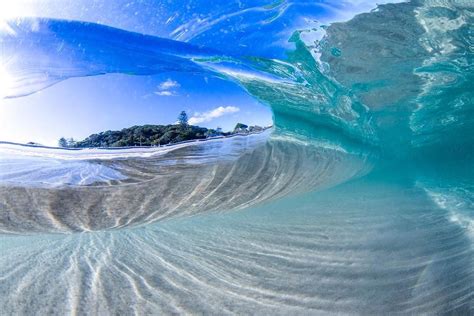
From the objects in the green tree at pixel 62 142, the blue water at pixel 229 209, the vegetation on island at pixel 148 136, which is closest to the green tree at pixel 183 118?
the vegetation on island at pixel 148 136

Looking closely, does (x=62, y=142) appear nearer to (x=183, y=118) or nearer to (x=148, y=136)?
(x=148, y=136)

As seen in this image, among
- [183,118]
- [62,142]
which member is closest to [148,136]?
[183,118]

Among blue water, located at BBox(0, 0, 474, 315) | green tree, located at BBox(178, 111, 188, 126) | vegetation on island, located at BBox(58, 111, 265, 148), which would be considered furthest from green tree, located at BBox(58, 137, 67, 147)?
green tree, located at BBox(178, 111, 188, 126)

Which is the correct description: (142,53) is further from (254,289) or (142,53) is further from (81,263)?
(254,289)

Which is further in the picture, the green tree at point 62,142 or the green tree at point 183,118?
the green tree at point 183,118

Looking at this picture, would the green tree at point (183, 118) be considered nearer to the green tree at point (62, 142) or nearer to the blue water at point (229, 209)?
the blue water at point (229, 209)

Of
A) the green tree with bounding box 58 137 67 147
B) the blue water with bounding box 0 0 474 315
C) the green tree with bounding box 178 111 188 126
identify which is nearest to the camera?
the blue water with bounding box 0 0 474 315

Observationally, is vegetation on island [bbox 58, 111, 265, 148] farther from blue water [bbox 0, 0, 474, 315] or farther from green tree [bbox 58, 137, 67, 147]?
blue water [bbox 0, 0, 474, 315]
